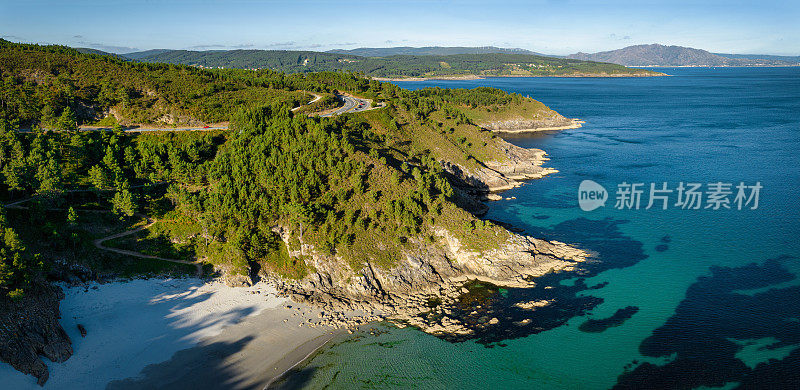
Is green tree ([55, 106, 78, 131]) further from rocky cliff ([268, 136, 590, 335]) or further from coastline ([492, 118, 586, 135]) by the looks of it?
coastline ([492, 118, 586, 135])

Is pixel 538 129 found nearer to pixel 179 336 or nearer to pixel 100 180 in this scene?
pixel 100 180

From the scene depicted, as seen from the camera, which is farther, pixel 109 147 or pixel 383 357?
pixel 109 147

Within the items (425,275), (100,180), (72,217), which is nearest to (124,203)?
(72,217)

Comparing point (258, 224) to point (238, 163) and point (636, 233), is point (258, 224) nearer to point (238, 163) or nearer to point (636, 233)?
point (238, 163)

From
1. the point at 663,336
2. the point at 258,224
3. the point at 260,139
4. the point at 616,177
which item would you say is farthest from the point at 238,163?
the point at 616,177

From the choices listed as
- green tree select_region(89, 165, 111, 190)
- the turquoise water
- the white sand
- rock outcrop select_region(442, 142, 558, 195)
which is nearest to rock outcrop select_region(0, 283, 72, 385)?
the white sand

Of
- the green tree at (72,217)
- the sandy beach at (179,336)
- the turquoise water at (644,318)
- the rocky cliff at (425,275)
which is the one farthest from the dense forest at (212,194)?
the turquoise water at (644,318)
